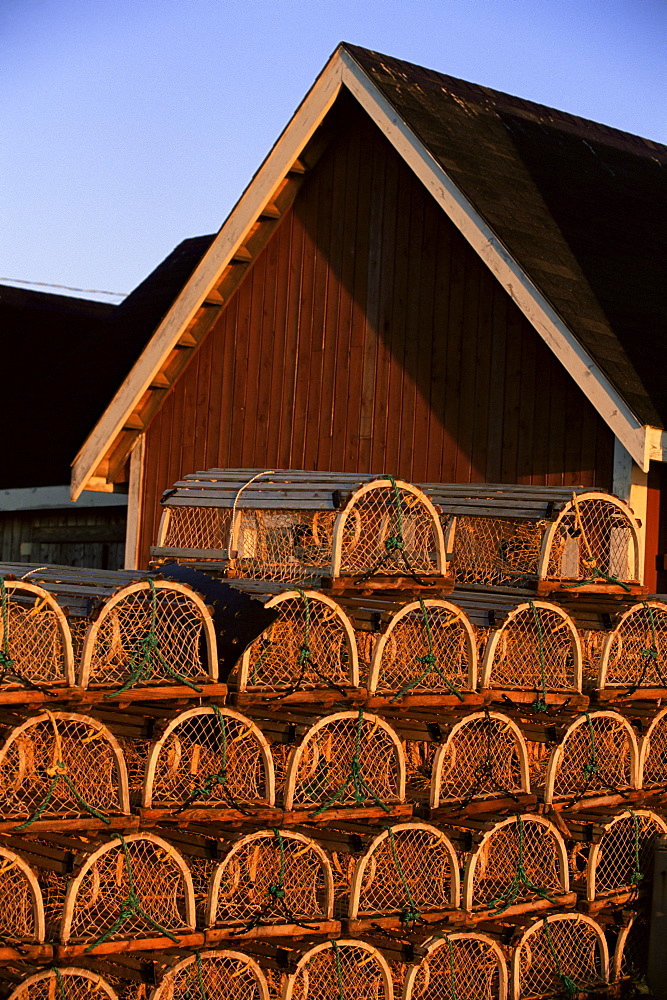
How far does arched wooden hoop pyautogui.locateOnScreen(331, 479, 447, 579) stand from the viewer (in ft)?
24.7

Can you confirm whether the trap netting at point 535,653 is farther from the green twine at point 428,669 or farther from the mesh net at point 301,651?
the mesh net at point 301,651

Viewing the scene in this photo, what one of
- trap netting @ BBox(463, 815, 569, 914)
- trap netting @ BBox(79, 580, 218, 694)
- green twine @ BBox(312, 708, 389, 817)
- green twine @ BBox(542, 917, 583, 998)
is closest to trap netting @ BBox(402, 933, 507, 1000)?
trap netting @ BBox(463, 815, 569, 914)

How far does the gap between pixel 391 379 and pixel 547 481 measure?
6.66 ft

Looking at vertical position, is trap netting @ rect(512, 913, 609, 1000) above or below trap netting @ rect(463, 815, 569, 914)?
below

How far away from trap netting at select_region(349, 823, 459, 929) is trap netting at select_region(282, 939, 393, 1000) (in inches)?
8.3

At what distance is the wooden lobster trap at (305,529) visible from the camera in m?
7.77

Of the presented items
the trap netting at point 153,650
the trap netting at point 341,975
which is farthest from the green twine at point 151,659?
the trap netting at point 341,975

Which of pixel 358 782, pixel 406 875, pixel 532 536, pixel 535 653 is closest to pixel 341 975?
pixel 406 875

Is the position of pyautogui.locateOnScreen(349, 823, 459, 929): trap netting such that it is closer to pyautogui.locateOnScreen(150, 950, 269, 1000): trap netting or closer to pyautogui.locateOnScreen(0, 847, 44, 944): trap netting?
pyautogui.locateOnScreen(150, 950, 269, 1000): trap netting

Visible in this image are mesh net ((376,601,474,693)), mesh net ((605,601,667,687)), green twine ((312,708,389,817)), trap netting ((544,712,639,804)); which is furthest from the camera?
mesh net ((605,601,667,687))

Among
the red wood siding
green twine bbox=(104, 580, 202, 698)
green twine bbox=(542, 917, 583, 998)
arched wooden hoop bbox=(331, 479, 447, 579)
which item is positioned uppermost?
the red wood siding

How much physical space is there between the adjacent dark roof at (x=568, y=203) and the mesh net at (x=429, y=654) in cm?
259

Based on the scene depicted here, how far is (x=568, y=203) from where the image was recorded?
12.5m

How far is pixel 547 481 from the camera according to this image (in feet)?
35.4
